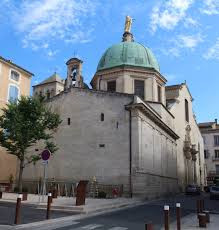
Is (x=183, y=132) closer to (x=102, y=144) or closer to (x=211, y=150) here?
(x=211, y=150)

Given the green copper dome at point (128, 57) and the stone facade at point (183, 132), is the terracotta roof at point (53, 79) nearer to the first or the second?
the stone facade at point (183, 132)

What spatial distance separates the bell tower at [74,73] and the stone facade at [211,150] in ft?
148

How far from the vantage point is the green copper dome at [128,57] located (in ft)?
129

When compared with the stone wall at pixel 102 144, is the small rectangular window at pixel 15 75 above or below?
above

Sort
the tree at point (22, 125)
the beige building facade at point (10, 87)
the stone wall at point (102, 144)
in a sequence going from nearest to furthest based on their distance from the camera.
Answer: the tree at point (22, 125) → the stone wall at point (102, 144) → the beige building facade at point (10, 87)

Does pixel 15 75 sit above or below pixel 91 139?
above

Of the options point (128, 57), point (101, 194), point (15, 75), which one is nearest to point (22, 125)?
point (101, 194)

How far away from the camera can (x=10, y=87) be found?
124 feet

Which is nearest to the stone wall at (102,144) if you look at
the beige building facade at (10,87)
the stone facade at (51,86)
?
the beige building facade at (10,87)

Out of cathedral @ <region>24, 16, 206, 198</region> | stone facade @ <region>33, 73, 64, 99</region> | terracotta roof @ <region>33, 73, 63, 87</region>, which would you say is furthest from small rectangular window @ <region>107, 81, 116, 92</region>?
terracotta roof @ <region>33, 73, 63, 87</region>

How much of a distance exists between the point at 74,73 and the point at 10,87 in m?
7.32

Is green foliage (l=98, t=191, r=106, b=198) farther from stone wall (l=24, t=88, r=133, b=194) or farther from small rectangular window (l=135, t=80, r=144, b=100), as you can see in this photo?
small rectangular window (l=135, t=80, r=144, b=100)

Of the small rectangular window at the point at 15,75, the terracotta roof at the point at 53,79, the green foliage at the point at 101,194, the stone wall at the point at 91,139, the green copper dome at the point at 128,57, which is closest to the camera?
the green foliage at the point at 101,194

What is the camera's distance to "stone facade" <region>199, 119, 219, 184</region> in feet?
237
